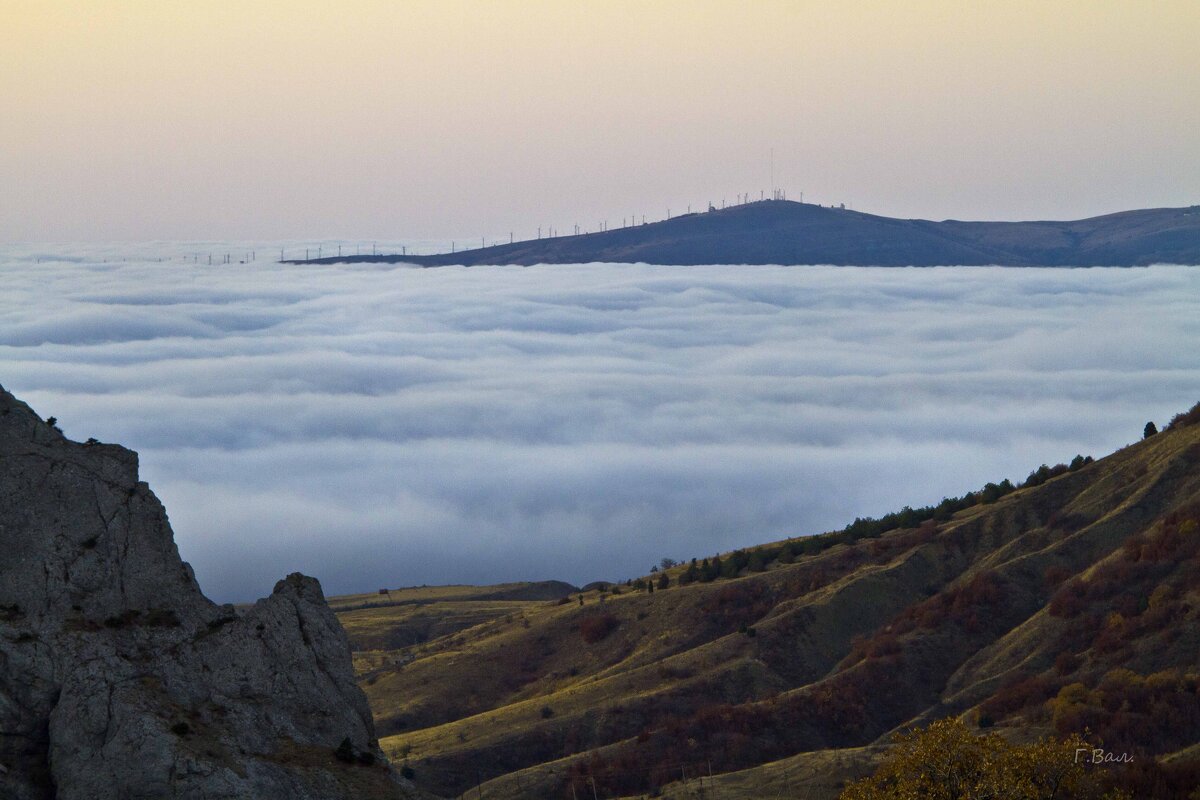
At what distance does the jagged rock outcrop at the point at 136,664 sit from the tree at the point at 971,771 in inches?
617

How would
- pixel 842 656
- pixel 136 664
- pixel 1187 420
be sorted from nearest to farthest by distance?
pixel 136 664, pixel 842 656, pixel 1187 420

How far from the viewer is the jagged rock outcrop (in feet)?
97.1

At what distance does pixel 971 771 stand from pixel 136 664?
75.4ft

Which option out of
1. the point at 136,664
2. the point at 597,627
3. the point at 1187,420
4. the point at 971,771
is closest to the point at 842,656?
the point at 597,627

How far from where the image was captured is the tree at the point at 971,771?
41156 mm

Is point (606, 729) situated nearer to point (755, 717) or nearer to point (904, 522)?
point (755, 717)

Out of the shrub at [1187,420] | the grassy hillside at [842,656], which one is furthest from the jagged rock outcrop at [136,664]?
the shrub at [1187,420]

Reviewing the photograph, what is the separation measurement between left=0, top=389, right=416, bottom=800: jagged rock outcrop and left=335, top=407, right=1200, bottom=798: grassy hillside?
32231mm

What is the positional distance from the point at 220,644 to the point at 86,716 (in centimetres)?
442

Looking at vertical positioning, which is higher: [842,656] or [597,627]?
[842,656]

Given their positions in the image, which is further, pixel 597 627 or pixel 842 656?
pixel 597 627

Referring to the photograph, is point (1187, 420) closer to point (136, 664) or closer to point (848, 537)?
point (848, 537)

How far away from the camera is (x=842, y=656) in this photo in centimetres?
9394

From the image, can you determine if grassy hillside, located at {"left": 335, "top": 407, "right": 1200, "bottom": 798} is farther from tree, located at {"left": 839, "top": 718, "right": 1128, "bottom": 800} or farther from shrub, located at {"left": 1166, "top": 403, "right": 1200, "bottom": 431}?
tree, located at {"left": 839, "top": 718, "right": 1128, "bottom": 800}
